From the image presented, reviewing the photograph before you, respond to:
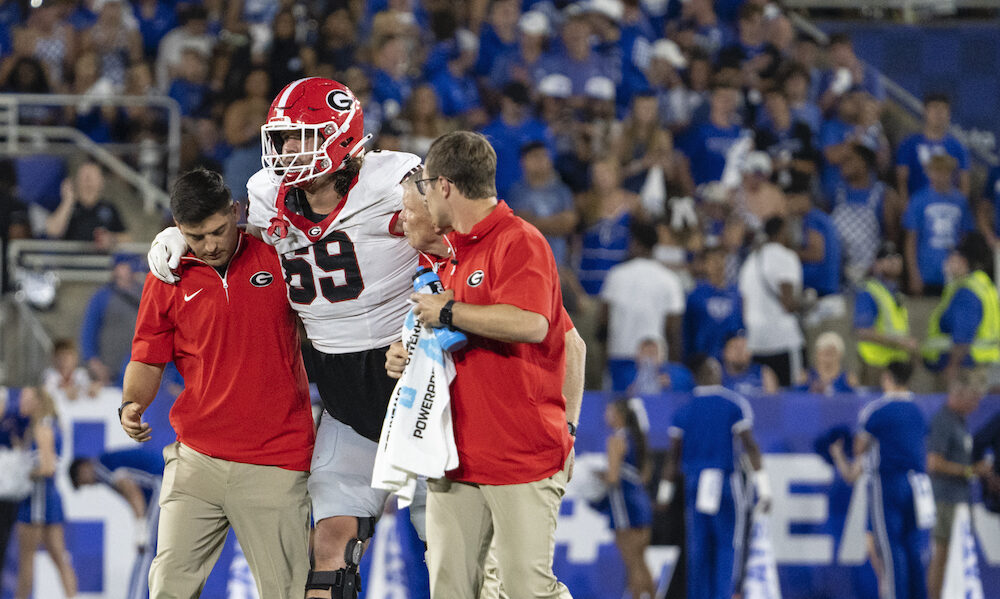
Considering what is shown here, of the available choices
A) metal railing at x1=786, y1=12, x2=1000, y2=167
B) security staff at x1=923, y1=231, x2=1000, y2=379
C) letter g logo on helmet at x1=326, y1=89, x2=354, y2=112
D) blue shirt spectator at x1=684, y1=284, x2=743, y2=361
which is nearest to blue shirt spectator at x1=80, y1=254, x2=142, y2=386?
letter g logo on helmet at x1=326, y1=89, x2=354, y2=112

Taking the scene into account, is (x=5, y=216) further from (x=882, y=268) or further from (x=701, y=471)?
(x=882, y=268)

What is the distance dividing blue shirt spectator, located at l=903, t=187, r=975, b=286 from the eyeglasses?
6.90 m

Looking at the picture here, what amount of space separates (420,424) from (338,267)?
87 cm

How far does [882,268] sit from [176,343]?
6.62m

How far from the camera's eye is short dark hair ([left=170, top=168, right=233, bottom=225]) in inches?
185

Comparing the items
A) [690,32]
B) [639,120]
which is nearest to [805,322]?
[639,120]

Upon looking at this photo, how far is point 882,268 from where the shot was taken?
1005cm

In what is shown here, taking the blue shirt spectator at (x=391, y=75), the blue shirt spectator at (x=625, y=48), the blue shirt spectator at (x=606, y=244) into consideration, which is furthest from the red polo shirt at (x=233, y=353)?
the blue shirt spectator at (x=625, y=48)

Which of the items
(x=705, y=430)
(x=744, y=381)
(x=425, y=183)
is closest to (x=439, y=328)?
(x=425, y=183)

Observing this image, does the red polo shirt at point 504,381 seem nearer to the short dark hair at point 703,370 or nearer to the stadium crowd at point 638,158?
the stadium crowd at point 638,158

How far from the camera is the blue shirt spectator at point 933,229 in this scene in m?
10.4

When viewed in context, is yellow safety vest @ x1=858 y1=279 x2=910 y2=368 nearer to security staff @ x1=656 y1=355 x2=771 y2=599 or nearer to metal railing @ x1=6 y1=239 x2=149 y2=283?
security staff @ x1=656 y1=355 x2=771 y2=599

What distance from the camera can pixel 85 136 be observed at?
10.3 m

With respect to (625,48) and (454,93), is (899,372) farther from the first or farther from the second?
(625,48)
